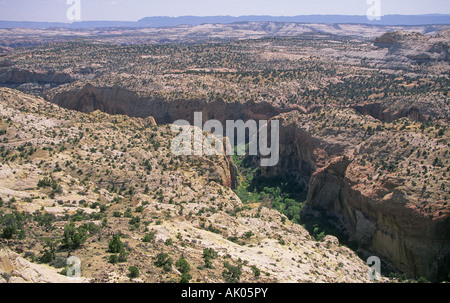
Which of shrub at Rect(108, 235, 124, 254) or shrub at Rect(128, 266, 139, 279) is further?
shrub at Rect(108, 235, 124, 254)

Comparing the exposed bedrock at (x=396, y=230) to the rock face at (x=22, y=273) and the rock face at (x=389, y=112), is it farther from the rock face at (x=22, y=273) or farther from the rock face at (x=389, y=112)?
the rock face at (x=22, y=273)

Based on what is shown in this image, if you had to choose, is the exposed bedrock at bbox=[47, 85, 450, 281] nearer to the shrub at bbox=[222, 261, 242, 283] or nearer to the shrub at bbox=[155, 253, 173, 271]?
the shrub at bbox=[222, 261, 242, 283]

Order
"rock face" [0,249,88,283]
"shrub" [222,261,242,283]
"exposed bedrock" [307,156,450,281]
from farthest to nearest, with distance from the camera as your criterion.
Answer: "exposed bedrock" [307,156,450,281] < "shrub" [222,261,242,283] < "rock face" [0,249,88,283]

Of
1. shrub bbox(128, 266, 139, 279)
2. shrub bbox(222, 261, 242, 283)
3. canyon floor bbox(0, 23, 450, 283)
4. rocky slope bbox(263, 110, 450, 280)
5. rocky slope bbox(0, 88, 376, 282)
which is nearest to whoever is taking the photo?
shrub bbox(128, 266, 139, 279)

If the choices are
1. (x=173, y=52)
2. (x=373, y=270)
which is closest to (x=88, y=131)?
(x=373, y=270)

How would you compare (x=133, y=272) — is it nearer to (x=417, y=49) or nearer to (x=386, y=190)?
(x=386, y=190)

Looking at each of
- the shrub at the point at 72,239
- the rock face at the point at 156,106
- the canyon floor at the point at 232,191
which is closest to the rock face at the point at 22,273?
the canyon floor at the point at 232,191

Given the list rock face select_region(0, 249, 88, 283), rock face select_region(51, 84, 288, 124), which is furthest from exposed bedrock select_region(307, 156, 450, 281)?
rock face select_region(51, 84, 288, 124)

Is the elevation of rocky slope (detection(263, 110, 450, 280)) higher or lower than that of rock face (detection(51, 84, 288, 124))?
lower

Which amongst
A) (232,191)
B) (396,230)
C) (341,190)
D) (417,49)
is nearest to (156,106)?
(232,191)
